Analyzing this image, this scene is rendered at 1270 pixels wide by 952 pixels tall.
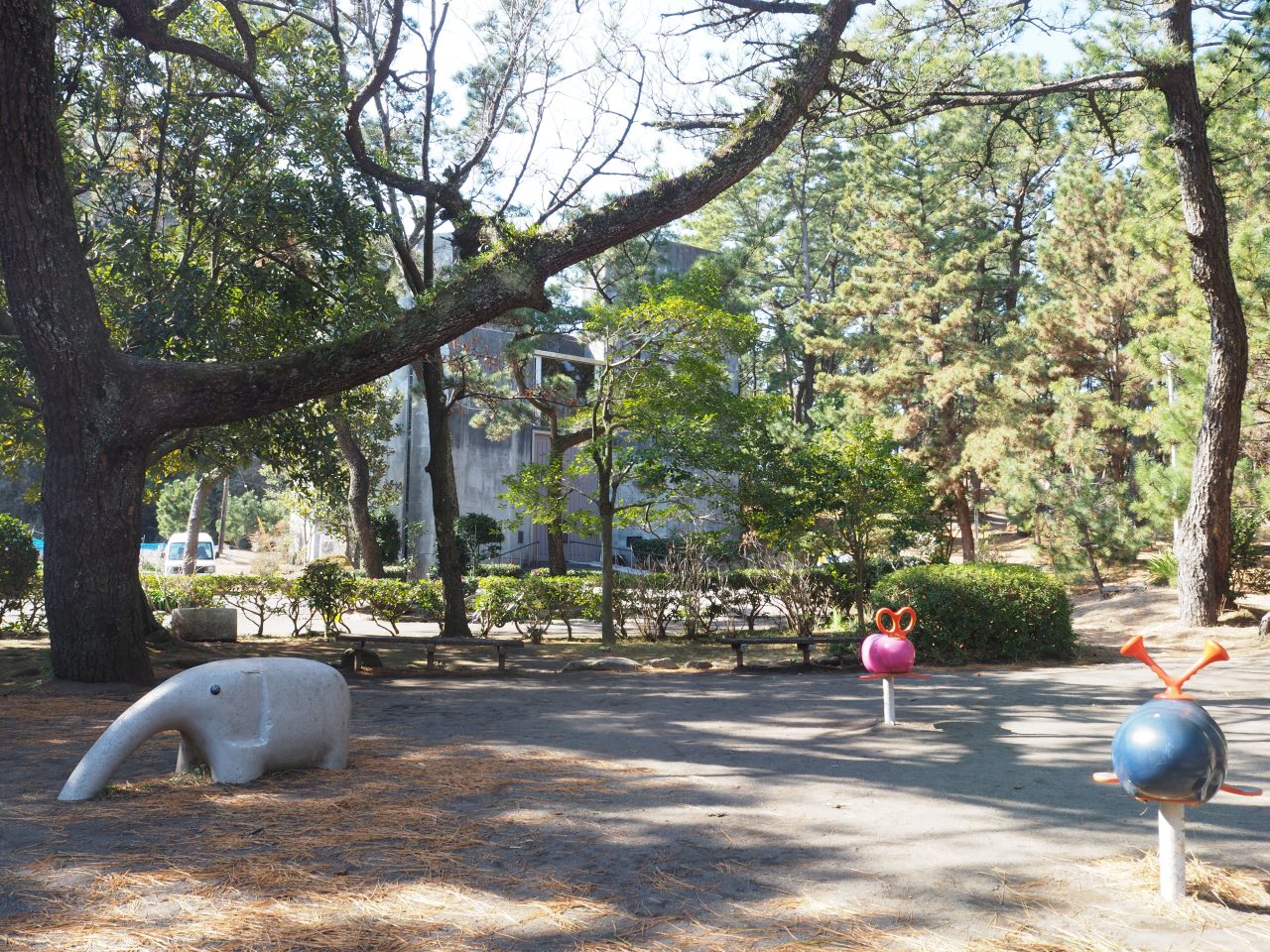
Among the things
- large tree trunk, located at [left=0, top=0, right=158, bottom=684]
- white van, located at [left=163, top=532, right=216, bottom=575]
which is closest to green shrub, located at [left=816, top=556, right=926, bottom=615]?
large tree trunk, located at [left=0, top=0, right=158, bottom=684]

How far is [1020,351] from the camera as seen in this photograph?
22.7 metres

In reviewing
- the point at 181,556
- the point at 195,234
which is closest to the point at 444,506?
the point at 195,234

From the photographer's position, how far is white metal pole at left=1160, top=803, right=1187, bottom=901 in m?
3.32

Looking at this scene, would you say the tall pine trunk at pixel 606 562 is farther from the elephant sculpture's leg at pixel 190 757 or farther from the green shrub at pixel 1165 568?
the green shrub at pixel 1165 568

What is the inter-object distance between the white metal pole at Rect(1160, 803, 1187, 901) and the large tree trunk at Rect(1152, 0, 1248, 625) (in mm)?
10707

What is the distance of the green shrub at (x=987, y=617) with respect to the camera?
36.8 feet

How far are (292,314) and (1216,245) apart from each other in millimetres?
11537

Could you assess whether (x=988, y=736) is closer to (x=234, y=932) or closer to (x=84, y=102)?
(x=234, y=932)

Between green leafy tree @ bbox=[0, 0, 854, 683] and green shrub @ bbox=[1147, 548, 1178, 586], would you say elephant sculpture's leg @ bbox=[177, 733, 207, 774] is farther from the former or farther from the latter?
green shrub @ bbox=[1147, 548, 1178, 586]

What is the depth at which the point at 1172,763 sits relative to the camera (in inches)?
124

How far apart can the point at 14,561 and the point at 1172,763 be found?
49.2 ft

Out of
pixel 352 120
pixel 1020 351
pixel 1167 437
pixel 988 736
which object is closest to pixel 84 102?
pixel 352 120

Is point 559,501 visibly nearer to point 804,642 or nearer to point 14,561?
point 804,642

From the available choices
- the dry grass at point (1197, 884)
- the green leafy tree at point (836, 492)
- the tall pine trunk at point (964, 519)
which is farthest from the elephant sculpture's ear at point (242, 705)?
the tall pine trunk at point (964, 519)
